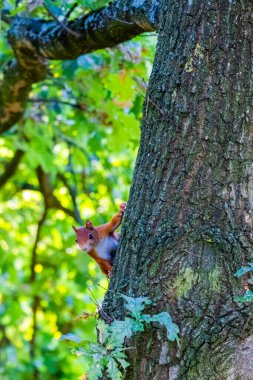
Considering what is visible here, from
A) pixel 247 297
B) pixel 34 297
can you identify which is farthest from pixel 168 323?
pixel 34 297

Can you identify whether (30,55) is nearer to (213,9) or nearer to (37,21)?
(37,21)

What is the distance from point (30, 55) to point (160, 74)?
74.5 inches

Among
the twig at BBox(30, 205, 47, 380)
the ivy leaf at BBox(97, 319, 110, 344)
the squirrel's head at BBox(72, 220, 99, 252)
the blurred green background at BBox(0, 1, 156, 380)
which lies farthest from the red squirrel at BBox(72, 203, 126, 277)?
the twig at BBox(30, 205, 47, 380)

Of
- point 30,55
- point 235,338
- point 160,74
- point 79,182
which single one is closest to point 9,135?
point 79,182

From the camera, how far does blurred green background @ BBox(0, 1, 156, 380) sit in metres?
4.21

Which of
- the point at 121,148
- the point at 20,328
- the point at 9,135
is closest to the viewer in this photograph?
→ the point at 121,148

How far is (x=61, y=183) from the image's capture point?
650cm

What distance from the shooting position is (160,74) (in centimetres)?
207

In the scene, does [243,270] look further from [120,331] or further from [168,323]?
[120,331]

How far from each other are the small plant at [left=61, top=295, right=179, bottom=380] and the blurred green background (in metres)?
1.55

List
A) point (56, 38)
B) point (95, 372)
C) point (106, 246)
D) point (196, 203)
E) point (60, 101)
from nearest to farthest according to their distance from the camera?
point (95, 372)
point (196, 203)
point (106, 246)
point (56, 38)
point (60, 101)

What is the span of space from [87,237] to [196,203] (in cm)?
135

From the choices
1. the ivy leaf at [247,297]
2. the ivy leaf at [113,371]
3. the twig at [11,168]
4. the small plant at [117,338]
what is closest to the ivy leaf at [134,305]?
the small plant at [117,338]

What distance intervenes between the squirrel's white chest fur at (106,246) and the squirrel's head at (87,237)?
3 centimetres
